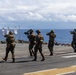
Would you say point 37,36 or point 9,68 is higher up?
point 37,36

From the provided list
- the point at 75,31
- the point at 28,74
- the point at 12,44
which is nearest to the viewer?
the point at 28,74

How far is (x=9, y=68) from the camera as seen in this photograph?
685 inches

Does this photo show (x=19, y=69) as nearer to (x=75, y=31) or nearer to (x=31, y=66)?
(x=31, y=66)

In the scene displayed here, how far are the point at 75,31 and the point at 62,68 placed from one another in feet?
31.8

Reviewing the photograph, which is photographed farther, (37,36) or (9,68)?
(37,36)

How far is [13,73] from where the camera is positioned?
621 inches

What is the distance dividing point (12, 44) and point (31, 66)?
2440 mm

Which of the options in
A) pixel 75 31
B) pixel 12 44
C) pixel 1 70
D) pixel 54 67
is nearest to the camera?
pixel 1 70

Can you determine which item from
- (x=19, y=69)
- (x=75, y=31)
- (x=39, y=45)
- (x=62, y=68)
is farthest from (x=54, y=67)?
(x=75, y=31)

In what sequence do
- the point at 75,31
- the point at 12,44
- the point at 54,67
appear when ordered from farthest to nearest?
Answer: the point at 75,31, the point at 12,44, the point at 54,67

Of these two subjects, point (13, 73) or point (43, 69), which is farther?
point (43, 69)

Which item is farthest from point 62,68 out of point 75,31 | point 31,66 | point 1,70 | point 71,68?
point 75,31

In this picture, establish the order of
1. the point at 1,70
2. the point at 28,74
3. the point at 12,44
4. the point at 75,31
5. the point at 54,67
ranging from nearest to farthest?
1. the point at 28,74
2. the point at 1,70
3. the point at 54,67
4. the point at 12,44
5. the point at 75,31

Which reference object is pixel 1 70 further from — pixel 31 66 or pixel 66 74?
pixel 66 74
